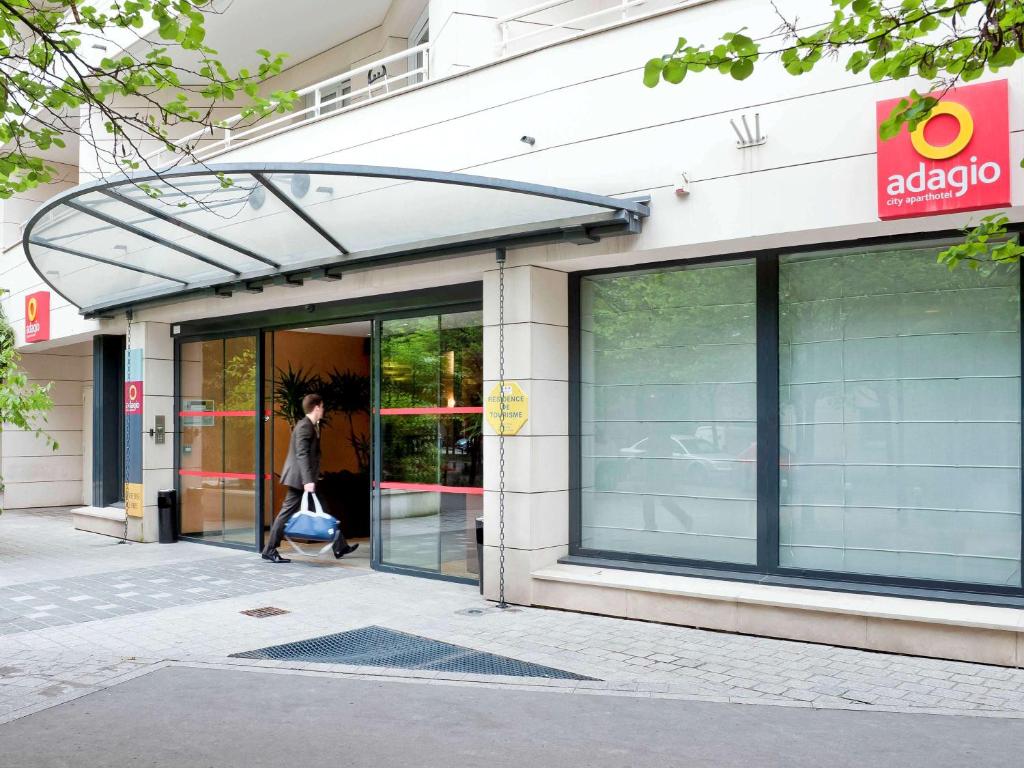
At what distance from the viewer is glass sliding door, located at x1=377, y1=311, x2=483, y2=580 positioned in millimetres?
9453

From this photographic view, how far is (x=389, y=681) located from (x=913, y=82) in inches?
213

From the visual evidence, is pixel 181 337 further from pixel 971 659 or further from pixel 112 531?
pixel 971 659

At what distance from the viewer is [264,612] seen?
323 inches

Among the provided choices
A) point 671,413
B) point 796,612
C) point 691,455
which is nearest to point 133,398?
point 671,413

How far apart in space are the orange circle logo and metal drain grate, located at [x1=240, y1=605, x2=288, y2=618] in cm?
619

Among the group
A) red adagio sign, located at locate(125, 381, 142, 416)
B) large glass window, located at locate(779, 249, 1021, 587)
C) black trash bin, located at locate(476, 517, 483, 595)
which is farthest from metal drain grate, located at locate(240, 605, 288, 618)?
red adagio sign, located at locate(125, 381, 142, 416)

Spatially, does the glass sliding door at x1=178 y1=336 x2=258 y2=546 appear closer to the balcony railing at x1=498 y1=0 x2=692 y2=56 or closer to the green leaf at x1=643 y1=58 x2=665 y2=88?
the balcony railing at x1=498 y1=0 x2=692 y2=56

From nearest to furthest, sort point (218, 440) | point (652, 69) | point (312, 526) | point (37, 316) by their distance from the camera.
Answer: point (652, 69) → point (312, 526) → point (218, 440) → point (37, 316)

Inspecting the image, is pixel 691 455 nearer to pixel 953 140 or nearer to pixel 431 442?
pixel 431 442

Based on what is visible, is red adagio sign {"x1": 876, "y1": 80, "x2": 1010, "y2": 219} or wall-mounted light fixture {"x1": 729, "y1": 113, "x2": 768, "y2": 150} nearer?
red adagio sign {"x1": 876, "y1": 80, "x2": 1010, "y2": 219}

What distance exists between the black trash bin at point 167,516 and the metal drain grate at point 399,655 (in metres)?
6.78

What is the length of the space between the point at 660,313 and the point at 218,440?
7284 millimetres

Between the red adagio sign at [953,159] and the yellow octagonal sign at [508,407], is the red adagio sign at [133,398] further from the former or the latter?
the red adagio sign at [953,159]

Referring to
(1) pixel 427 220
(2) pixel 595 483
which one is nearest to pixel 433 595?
(2) pixel 595 483
